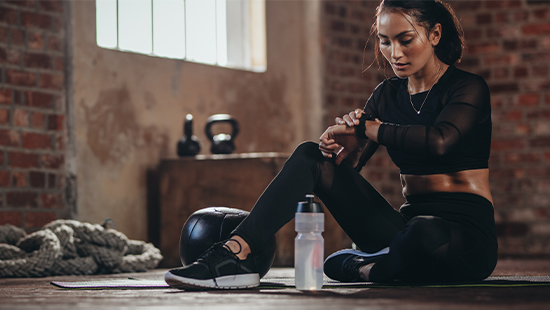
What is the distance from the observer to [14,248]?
3.46 metres

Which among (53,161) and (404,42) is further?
(53,161)

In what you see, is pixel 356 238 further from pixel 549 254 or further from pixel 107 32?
pixel 549 254

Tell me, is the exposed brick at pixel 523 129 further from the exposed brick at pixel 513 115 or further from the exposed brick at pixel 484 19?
the exposed brick at pixel 484 19

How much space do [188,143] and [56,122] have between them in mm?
883

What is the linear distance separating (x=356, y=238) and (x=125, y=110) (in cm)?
258

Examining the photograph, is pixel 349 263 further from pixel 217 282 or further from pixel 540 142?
Result: pixel 540 142

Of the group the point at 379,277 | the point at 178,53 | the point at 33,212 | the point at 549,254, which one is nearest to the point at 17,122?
the point at 33,212

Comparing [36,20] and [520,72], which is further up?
[36,20]

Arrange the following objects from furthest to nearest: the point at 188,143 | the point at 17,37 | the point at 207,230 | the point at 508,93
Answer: the point at 508,93, the point at 188,143, the point at 17,37, the point at 207,230

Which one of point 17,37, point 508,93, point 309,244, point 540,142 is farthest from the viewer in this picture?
point 508,93

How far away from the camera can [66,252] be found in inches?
140

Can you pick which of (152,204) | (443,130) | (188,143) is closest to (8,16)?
(188,143)

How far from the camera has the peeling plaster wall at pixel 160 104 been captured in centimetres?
435

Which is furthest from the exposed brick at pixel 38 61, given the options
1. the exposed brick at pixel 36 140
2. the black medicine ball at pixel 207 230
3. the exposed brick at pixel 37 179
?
the black medicine ball at pixel 207 230
